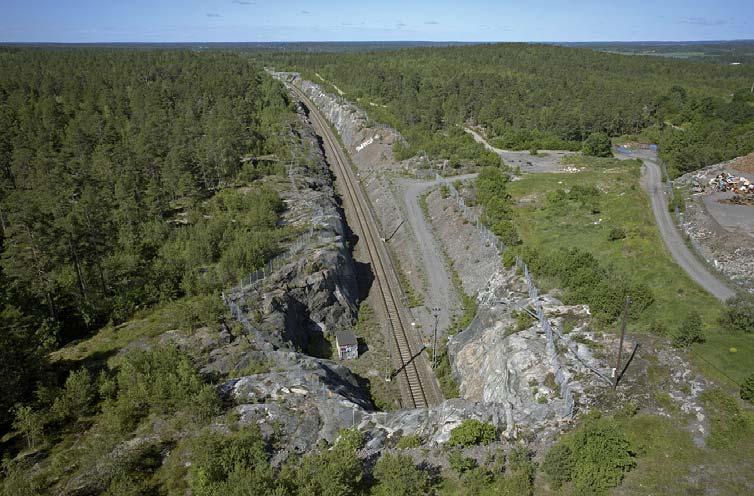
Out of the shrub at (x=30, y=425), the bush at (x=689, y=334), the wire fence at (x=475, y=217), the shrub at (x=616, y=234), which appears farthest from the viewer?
the wire fence at (x=475, y=217)

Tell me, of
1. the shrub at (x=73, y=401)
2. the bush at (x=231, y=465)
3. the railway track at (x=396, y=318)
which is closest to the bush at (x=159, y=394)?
the shrub at (x=73, y=401)

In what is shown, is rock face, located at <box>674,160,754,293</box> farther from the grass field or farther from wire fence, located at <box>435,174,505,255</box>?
wire fence, located at <box>435,174,505,255</box>

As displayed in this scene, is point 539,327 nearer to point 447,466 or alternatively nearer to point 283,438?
point 447,466

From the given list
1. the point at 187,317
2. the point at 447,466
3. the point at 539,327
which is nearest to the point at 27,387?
the point at 187,317

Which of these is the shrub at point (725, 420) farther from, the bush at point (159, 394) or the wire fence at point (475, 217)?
the bush at point (159, 394)

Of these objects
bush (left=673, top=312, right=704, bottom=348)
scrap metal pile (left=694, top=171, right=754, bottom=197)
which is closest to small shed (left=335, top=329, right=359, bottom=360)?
bush (left=673, top=312, right=704, bottom=348)

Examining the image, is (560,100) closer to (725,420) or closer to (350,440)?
(725,420)

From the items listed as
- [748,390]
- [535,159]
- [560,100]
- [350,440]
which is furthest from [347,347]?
[560,100]
